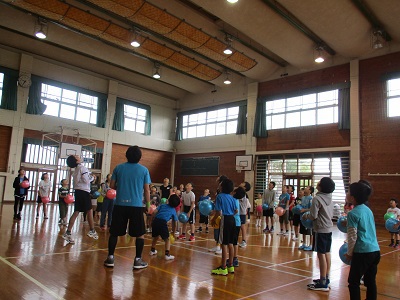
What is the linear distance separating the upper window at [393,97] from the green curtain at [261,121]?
617 cm

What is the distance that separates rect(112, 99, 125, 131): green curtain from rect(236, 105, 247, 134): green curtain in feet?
24.2

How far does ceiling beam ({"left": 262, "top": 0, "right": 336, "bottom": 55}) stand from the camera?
12.3 meters

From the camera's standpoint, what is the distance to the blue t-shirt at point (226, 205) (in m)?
4.68

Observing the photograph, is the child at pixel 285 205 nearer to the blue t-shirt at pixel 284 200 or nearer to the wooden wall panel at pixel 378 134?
the blue t-shirt at pixel 284 200

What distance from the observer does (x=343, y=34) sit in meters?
13.0

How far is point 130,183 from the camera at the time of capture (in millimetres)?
4465

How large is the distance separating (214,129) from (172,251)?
15.5m

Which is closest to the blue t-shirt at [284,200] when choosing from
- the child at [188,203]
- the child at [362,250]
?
the child at [188,203]

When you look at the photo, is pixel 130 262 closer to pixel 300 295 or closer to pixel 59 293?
pixel 59 293

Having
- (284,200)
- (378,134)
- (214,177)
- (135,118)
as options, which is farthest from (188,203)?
(135,118)

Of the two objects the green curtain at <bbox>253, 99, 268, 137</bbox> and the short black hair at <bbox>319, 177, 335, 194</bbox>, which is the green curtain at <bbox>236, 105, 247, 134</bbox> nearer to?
the green curtain at <bbox>253, 99, 268, 137</bbox>

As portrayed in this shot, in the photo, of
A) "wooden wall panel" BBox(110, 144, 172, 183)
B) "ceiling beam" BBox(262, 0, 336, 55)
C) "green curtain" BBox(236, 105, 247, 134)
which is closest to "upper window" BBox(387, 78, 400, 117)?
"ceiling beam" BBox(262, 0, 336, 55)

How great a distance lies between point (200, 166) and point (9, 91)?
11.8 metres

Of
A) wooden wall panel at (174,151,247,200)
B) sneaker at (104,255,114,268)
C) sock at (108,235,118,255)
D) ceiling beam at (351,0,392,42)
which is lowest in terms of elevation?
sneaker at (104,255,114,268)
